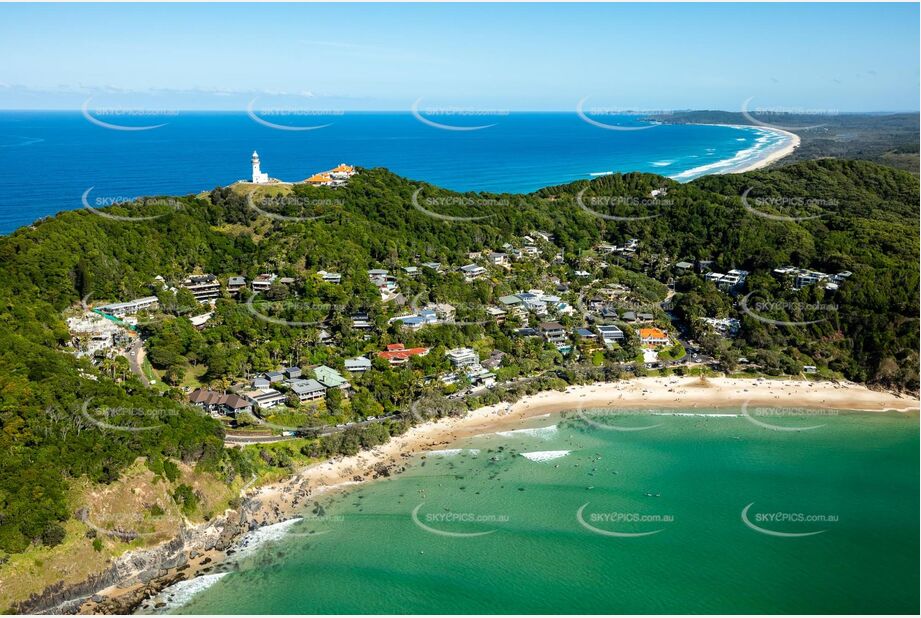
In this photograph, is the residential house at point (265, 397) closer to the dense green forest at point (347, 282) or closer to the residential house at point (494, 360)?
the dense green forest at point (347, 282)

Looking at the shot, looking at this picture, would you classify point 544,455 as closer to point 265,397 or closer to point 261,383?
point 265,397

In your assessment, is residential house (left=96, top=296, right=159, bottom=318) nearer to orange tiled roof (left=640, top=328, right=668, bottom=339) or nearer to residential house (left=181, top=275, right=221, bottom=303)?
residential house (left=181, top=275, right=221, bottom=303)

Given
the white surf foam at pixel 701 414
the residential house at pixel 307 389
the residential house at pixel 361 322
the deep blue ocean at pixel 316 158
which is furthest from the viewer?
the deep blue ocean at pixel 316 158

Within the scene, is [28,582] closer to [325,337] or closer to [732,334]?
[325,337]

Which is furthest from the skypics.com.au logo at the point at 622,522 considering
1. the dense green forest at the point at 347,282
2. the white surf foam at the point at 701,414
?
the dense green forest at the point at 347,282

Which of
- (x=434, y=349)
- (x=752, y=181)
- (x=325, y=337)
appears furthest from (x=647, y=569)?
(x=752, y=181)

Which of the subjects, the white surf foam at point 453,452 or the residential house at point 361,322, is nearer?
the white surf foam at point 453,452
